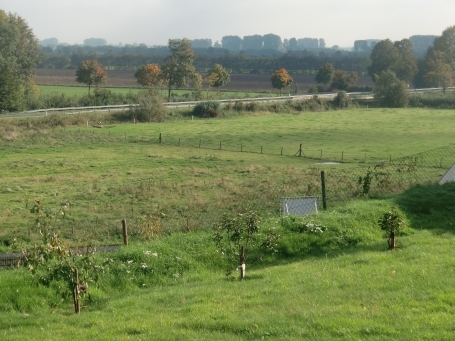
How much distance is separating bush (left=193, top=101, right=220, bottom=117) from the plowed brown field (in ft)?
170

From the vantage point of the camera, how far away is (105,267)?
12977 mm

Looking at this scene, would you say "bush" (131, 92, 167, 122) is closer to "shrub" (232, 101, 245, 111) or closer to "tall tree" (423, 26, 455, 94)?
"shrub" (232, 101, 245, 111)

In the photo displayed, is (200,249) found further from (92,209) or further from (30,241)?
(92,209)

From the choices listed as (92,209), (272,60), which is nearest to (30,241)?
(92,209)

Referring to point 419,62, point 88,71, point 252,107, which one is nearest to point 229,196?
point 252,107

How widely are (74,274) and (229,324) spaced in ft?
9.68

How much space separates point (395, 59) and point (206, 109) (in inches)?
2498

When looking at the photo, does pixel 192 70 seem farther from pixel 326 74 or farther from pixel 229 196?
pixel 229 196

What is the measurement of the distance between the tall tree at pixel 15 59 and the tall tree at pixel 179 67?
63.1 ft

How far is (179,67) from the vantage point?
96.8m

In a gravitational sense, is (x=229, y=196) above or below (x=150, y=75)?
below

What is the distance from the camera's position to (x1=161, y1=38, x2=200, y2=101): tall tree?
317ft

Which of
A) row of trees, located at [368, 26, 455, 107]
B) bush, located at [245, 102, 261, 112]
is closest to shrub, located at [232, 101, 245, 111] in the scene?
bush, located at [245, 102, 261, 112]

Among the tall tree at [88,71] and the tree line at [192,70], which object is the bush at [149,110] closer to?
the tree line at [192,70]
